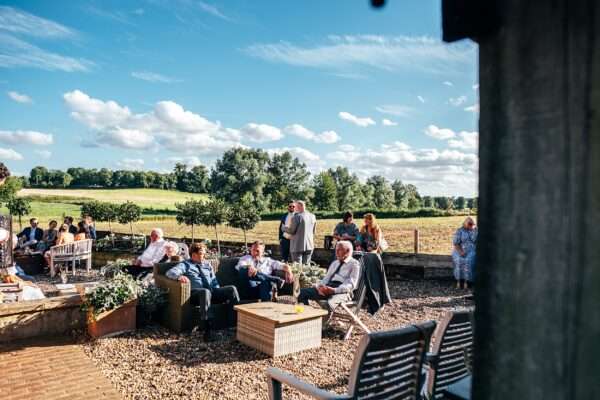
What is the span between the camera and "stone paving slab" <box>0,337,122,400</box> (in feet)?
11.9

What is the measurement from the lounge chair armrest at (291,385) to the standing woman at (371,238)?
18.4 ft

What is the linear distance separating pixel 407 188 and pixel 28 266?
8023cm

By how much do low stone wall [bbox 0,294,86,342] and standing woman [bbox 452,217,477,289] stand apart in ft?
21.2

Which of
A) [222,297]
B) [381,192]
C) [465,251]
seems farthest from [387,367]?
[381,192]

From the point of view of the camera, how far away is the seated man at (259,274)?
5930 mm

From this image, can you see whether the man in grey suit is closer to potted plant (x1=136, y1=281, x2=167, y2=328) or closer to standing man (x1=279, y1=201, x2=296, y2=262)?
standing man (x1=279, y1=201, x2=296, y2=262)

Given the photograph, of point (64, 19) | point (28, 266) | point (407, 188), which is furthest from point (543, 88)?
point (407, 188)

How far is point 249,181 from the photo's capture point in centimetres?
4897

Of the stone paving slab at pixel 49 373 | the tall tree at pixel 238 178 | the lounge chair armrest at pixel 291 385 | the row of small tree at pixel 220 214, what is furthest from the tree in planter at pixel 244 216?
the tall tree at pixel 238 178

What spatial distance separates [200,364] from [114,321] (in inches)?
58.0

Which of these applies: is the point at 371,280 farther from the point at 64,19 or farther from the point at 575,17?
the point at 64,19

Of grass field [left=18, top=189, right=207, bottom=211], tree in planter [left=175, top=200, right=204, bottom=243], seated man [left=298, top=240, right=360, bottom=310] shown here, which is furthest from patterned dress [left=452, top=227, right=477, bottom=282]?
grass field [left=18, top=189, right=207, bottom=211]

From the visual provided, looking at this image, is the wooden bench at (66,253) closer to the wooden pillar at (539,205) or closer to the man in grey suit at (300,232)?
the man in grey suit at (300,232)

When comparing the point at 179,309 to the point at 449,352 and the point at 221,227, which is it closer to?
the point at 449,352
